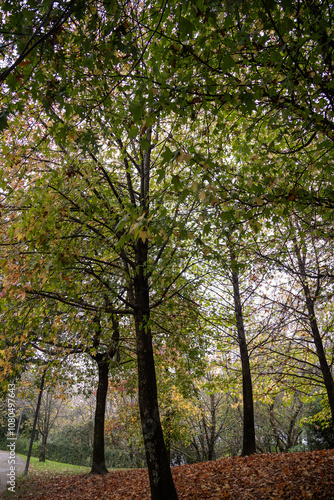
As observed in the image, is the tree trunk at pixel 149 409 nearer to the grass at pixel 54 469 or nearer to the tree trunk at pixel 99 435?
the tree trunk at pixel 99 435

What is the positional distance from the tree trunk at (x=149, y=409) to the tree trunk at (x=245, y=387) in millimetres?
4295

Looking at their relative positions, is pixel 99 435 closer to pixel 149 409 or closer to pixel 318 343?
pixel 149 409

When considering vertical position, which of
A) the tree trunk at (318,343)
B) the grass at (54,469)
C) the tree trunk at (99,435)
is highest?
the tree trunk at (318,343)

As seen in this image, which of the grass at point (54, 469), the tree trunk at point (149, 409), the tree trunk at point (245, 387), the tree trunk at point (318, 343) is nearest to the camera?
the tree trunk at point (149, 409)

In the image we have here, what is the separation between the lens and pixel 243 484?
17.7 ft

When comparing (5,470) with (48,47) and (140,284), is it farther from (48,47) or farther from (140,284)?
(48,47)

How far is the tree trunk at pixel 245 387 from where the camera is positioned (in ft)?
30.2

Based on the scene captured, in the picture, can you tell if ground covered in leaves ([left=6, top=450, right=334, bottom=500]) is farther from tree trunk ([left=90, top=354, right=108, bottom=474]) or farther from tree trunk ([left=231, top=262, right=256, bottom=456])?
tree trunk ([left=231, top=262, right=256, bottom=456])

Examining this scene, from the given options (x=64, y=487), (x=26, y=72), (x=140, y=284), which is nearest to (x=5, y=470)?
(x=64, y=487)

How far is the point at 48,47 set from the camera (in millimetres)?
3018

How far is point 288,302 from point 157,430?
623 centimetres

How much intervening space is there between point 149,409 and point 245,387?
5.40 metres

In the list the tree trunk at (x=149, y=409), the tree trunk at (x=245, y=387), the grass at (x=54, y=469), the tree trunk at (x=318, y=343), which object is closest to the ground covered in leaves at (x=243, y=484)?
the tree trunk at (x=149, y=409)

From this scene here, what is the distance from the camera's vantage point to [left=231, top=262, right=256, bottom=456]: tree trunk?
30.2ft
